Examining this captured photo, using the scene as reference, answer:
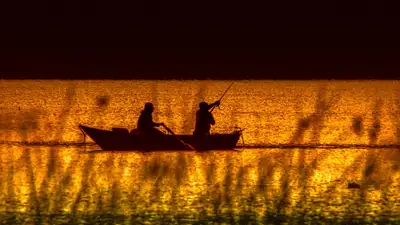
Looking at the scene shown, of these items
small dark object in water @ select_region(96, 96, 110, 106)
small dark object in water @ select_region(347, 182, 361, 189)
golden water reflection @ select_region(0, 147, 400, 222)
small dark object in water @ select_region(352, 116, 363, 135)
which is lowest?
golden water reflection @ select_region(0, 147, 400, 222)

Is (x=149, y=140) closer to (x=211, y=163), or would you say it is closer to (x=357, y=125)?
(x=211, y=163)

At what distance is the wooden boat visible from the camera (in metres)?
13.6

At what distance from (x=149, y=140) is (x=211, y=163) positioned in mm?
1115

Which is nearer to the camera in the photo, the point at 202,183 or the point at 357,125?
the point at 202,183

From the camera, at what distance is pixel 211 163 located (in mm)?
12891

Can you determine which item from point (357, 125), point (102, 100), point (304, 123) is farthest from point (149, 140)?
point (102, 100)

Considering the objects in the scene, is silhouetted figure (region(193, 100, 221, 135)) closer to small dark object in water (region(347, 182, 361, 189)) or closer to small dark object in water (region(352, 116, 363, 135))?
small dark object in water (region(352, 116, 363, 135))

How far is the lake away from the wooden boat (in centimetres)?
12

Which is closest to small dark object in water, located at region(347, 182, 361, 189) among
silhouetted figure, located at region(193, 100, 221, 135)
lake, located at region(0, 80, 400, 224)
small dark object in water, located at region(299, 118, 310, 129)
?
lake, located at region(0, 80, 400, 224)

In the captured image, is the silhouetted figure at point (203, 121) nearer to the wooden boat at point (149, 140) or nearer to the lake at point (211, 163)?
the wooden boat at point (149, 140)
